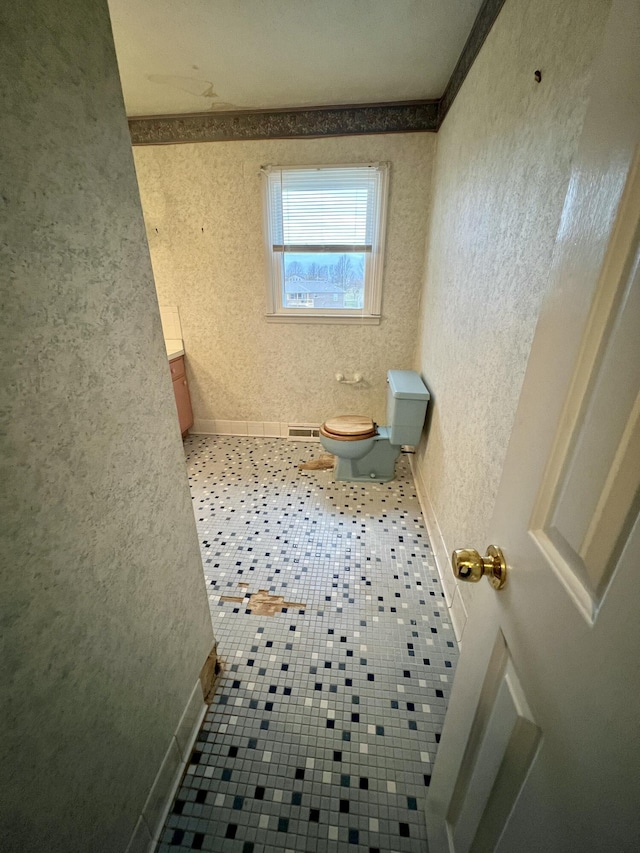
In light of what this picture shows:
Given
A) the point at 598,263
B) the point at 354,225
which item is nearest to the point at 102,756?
the point at 598,263

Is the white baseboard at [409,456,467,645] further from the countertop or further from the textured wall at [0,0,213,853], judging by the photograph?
the countertop

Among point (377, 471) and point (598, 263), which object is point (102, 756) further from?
point (377, 471)

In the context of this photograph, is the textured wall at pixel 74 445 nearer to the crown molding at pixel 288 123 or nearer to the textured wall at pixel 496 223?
the textured wall at pixel 496 223

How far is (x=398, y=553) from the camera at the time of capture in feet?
5.94

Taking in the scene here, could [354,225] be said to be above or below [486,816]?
above

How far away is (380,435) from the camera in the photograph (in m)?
2.35

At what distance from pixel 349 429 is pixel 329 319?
929mm

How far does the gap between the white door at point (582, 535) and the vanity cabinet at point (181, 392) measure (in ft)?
8.66

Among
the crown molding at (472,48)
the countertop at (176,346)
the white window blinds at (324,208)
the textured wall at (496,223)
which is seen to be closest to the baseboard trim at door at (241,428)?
the countertop at (176,346)

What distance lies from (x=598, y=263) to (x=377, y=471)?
2119 millimetres

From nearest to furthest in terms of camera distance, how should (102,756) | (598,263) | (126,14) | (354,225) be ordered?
(598,263)
(102,756)
(126,14)
(354,225)

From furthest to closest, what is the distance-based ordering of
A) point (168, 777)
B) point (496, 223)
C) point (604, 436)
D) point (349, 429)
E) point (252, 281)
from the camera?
1. point (252, 281)
2. point (349, 429)
3. point (496, 223)
4. point (168, 777)
5. point (604, 436)

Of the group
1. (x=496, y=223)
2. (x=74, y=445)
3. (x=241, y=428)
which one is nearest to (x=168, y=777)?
(x=74, y=445)

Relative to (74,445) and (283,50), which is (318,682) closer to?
(74,445)
